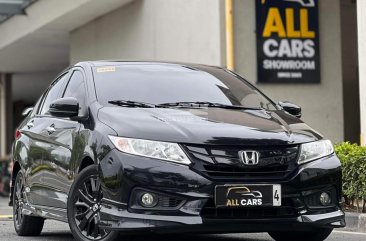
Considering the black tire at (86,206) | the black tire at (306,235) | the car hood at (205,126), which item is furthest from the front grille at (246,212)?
the black tire at (86,206)

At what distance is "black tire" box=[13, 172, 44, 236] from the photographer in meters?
8.62

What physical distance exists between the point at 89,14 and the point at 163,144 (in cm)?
1643

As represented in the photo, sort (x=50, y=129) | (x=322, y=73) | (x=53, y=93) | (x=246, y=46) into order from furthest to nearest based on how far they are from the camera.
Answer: (x=322, y=73), (x=246, y=46), (x=53, y=93), (x=50, y=129)

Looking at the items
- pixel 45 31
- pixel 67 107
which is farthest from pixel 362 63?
pixel 45 31

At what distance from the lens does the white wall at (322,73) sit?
1622 cm

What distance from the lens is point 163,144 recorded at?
6.04 m

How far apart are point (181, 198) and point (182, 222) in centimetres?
16

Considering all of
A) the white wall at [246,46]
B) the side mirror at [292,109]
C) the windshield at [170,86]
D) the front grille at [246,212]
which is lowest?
the front grille at [246,212]

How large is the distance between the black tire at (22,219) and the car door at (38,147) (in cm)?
38

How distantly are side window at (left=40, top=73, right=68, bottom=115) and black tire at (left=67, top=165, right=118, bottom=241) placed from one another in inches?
69.7

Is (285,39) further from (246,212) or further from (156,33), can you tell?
(246,212)

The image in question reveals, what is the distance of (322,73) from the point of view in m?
16.8

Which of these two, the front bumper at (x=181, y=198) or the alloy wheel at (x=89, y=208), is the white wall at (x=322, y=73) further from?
the front bumper at (x=181, y=198)

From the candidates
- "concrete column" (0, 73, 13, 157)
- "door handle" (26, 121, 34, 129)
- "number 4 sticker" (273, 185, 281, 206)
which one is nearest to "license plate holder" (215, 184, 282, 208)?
"number 4 sticker" (273, 185, 281, 206)
